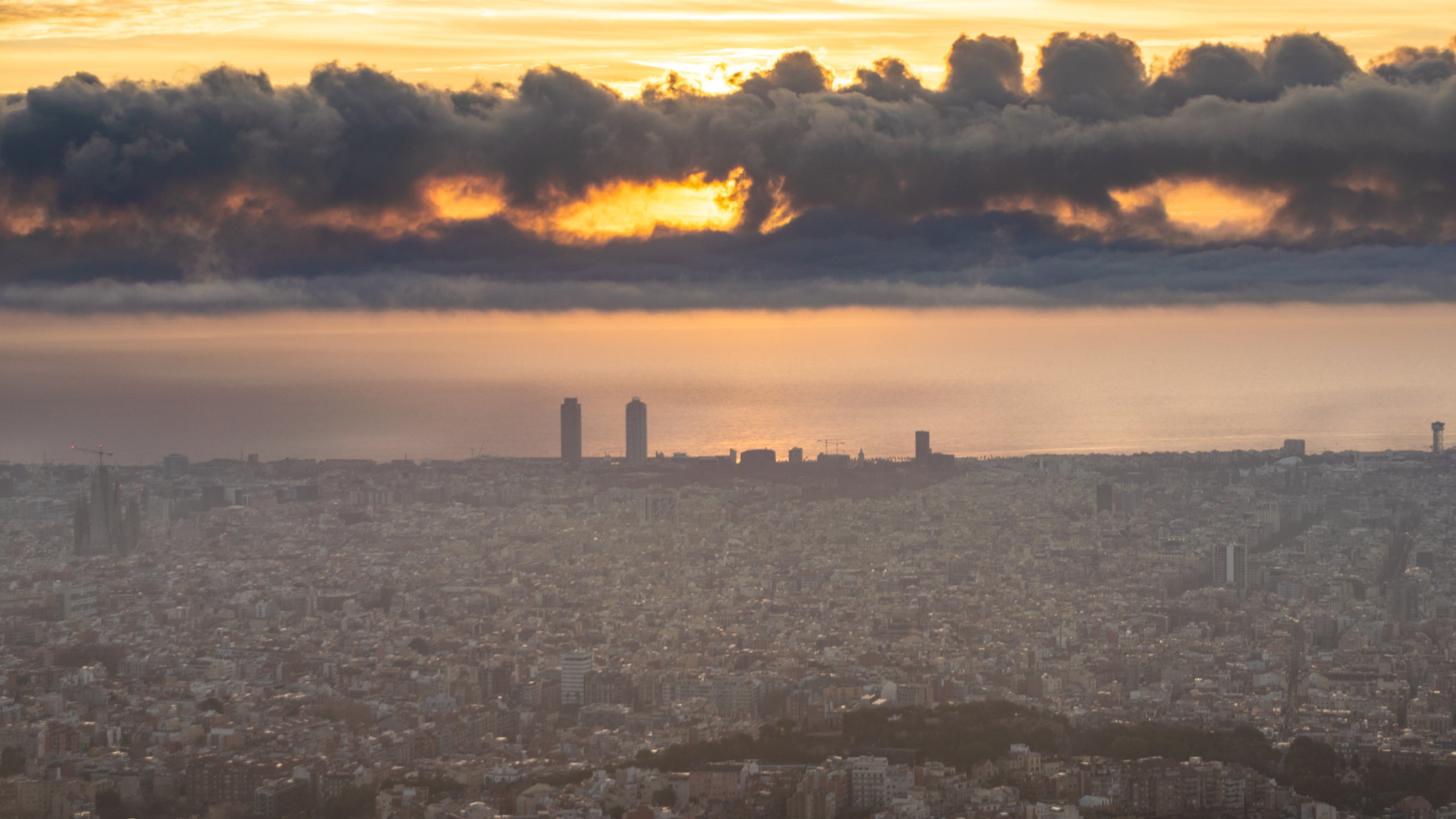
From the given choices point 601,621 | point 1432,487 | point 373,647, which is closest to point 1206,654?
point 601,621

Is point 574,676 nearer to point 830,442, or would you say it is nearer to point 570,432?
point 570,432

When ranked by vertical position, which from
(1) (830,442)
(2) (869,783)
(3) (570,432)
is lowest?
(2) (869,783)

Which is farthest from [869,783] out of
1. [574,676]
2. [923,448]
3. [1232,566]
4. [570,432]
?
Result: [570,432]

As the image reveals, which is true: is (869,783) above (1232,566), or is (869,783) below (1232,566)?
below

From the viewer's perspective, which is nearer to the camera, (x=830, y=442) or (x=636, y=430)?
(x=636, y=430)

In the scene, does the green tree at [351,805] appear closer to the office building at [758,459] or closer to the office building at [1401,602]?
the office building at [1401,602]

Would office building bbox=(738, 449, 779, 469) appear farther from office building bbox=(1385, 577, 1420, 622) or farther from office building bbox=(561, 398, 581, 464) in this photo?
office building bbox=(1385, 577, 1420, 622)
